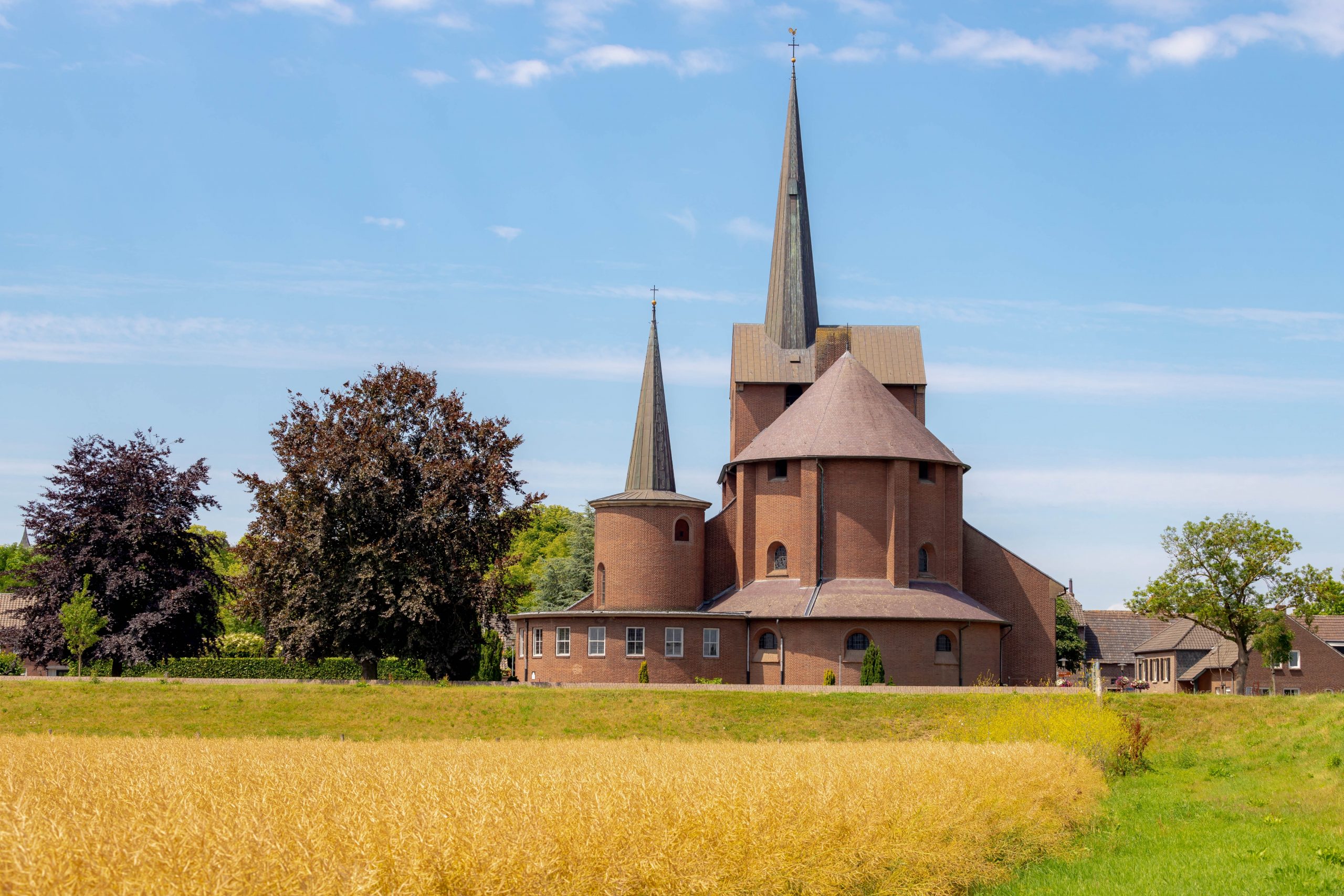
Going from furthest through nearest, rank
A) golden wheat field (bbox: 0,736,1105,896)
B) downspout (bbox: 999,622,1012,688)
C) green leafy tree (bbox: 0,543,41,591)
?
1. green leafy tree (bbox: 0,543,41,591)
2. downspout (bbox: 999,622,1012,688)
3. golden wheat field (bbox: 0,736,1105,896)

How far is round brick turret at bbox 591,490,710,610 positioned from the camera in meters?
50.2

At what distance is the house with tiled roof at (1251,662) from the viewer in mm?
63312

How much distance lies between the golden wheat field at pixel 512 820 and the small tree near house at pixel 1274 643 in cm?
3672

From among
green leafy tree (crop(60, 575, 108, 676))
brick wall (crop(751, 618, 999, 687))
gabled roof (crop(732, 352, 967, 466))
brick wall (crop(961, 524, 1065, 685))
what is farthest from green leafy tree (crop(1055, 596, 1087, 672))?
green leafy tree (crop(60, 575, 108, 676))

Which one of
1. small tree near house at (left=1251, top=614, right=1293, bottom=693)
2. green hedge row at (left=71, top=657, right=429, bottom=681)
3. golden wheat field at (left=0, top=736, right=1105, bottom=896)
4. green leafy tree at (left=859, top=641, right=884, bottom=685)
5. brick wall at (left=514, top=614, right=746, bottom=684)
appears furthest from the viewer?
small tree near house at (left=1251, top=614, right=1293, bottom=693)

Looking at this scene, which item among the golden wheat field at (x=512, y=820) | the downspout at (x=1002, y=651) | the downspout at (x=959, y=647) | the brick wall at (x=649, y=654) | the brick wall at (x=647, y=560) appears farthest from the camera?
the brick wall at (x=647, y=560)

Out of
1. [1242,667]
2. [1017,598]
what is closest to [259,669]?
[1017,598]

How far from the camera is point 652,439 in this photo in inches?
2082

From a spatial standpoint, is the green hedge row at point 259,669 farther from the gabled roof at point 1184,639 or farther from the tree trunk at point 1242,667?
the gabled roof at point 1184,639

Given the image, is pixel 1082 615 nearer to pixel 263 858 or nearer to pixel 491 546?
pixel 491 546

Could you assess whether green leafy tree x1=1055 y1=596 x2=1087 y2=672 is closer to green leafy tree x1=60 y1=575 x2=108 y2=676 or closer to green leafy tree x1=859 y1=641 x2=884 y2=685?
green leafy tree x1=859 y1=641 x2=884 y2=685

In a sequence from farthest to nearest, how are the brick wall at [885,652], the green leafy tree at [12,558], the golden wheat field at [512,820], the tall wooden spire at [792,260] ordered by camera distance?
1. the green leafy tree at [12,558]
2. the tall wooden spire at [792,260]
3. the brick wall at [885,652]
4. the golden wheat field at [512,820]

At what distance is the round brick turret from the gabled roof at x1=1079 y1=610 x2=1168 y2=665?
37409 mm

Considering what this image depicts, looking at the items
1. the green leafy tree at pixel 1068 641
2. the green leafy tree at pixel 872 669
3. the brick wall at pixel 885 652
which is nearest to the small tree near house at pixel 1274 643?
the brick wall at pixel 885 652
